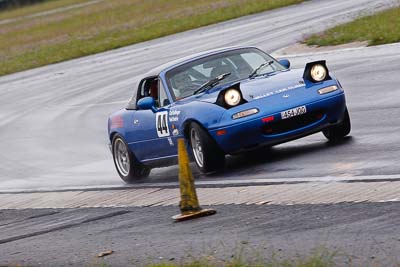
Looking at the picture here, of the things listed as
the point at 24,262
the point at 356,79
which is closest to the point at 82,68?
the point at 356,79

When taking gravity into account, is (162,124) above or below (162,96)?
below

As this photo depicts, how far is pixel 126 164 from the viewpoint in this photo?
554 inches

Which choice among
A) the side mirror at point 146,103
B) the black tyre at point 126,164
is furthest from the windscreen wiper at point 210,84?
the black tyre at point 126,164

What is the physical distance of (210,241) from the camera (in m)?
8.27

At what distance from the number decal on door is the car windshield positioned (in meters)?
0.25

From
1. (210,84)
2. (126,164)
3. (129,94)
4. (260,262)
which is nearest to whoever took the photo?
(260,262)

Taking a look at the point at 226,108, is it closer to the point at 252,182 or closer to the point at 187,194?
the point at 252,182

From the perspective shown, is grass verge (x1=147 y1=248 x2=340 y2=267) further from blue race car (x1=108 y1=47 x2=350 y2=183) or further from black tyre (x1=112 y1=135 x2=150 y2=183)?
black tyre (x1=112 y1=135 x2=150 y2=183)

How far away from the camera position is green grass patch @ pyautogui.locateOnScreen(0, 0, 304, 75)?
41250mm

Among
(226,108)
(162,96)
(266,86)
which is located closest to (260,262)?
(226,108)

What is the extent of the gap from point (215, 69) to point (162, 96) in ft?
2.33

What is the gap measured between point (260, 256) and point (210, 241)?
1.01 metres

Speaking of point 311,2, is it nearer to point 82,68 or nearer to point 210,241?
point 82,68

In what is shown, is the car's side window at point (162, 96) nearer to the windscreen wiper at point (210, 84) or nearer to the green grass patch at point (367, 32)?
the windscreen wiper at point (210, 84)
